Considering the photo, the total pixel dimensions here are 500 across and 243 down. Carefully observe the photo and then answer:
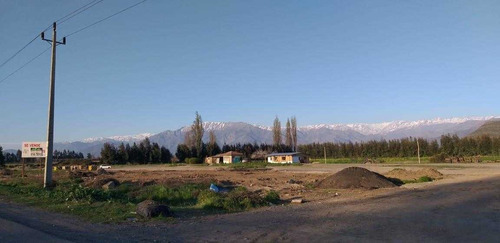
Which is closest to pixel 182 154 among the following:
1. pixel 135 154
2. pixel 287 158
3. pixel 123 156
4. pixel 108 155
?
pixel 135 154

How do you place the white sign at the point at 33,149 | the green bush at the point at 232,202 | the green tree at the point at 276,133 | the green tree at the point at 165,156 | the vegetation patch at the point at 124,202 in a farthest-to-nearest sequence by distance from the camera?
the green tree at the point at 276,133 → the green tree at the point at 165,156 → the white sign at the point at 33,149 → the green bush at the point at 232,202 → the vegetation patch at the point at 124,202

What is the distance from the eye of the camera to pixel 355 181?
82.8 feet

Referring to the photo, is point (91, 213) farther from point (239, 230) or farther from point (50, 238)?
point (239, 230)

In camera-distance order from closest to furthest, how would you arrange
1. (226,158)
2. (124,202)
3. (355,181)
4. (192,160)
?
(124,202)
(355,181)
(226,158)
(192,160)

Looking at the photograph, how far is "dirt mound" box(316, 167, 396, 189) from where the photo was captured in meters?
24.9

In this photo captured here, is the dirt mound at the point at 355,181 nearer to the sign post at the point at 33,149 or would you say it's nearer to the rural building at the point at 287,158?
the sign post at the point at 33,149

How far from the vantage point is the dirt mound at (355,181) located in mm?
24875

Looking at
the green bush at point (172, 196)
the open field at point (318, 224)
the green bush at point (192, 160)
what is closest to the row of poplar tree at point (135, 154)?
the green bush at point (192, 160)

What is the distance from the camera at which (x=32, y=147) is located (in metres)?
41.3

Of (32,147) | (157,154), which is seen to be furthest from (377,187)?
(157,154)

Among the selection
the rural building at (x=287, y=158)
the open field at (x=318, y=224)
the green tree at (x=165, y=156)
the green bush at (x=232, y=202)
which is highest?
the green tree at (x=165, y=156)

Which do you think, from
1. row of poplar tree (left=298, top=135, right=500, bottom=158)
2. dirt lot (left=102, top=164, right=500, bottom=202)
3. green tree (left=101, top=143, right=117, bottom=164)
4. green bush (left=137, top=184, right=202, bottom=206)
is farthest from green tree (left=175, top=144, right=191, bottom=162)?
green bush (left=137, top=184, right=202, bottom=206)

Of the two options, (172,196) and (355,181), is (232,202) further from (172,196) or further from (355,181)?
(355,181)

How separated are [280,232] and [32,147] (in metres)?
37.4
